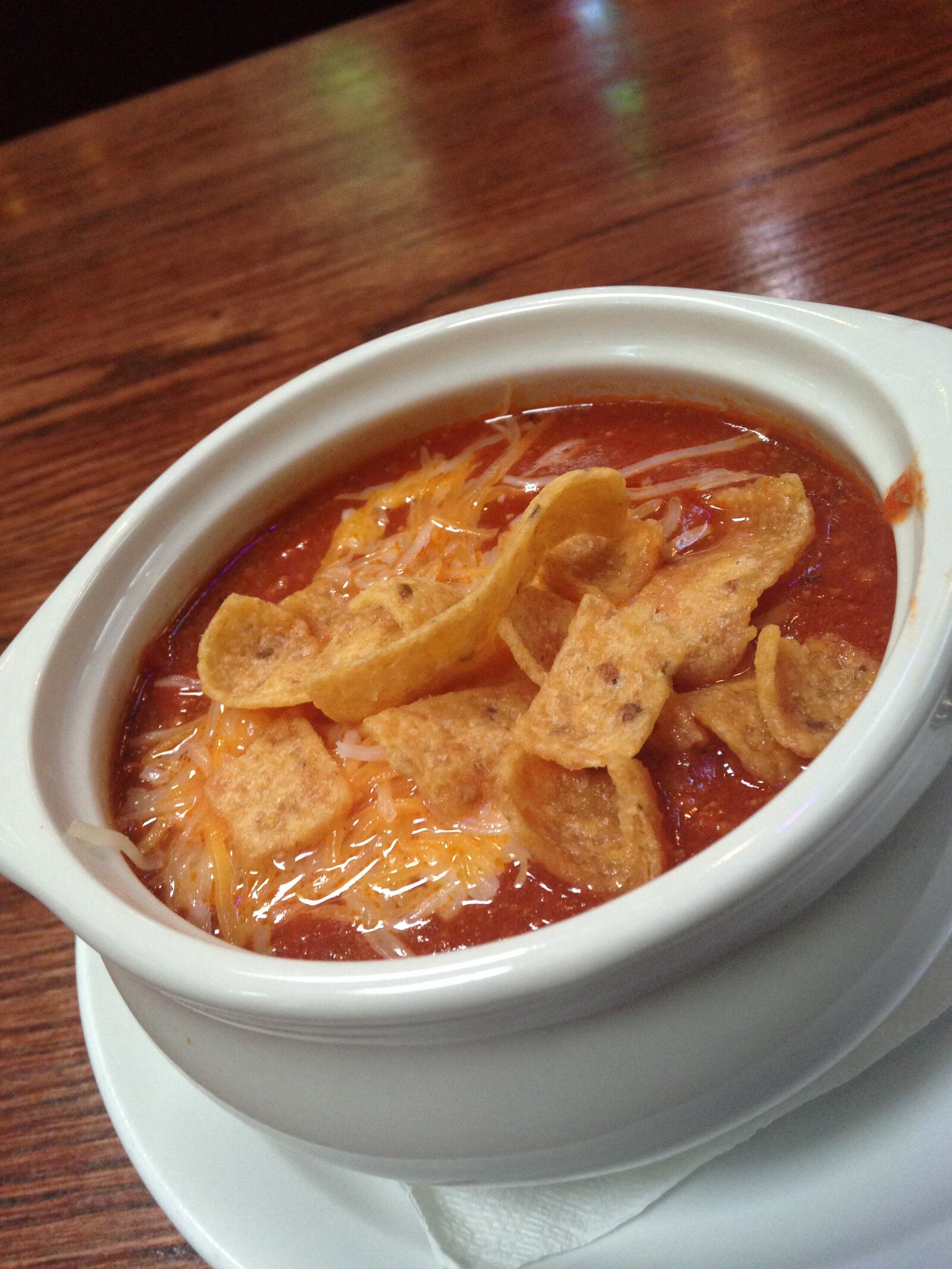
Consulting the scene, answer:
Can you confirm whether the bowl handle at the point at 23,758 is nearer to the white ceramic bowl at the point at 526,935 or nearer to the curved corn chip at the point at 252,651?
the white ceramic bowl at the point at 526,935

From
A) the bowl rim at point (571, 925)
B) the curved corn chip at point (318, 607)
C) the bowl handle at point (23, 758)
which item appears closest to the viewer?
the bowl rim at point (571, 925)

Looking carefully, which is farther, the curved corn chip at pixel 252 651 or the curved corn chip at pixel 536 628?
the curved corn chip at pixel 252 651

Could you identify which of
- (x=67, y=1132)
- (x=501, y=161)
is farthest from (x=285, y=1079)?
(x=501, y=161)

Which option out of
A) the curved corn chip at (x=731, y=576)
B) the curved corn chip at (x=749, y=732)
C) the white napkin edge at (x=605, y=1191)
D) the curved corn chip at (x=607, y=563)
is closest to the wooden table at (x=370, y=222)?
the white napkin edge at (x=605, y=1191)

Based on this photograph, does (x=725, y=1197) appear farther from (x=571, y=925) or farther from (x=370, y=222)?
(x=370, y=222)

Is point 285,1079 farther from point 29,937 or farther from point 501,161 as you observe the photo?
point 501,161

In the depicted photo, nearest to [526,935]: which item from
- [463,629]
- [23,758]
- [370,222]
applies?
[463,629]

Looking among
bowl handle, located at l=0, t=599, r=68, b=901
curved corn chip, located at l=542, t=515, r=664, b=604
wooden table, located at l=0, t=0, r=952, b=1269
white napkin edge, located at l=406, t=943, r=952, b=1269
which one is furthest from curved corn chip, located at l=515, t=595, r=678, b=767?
wooden table, located at l=0, t=0, r=952, b=1269
